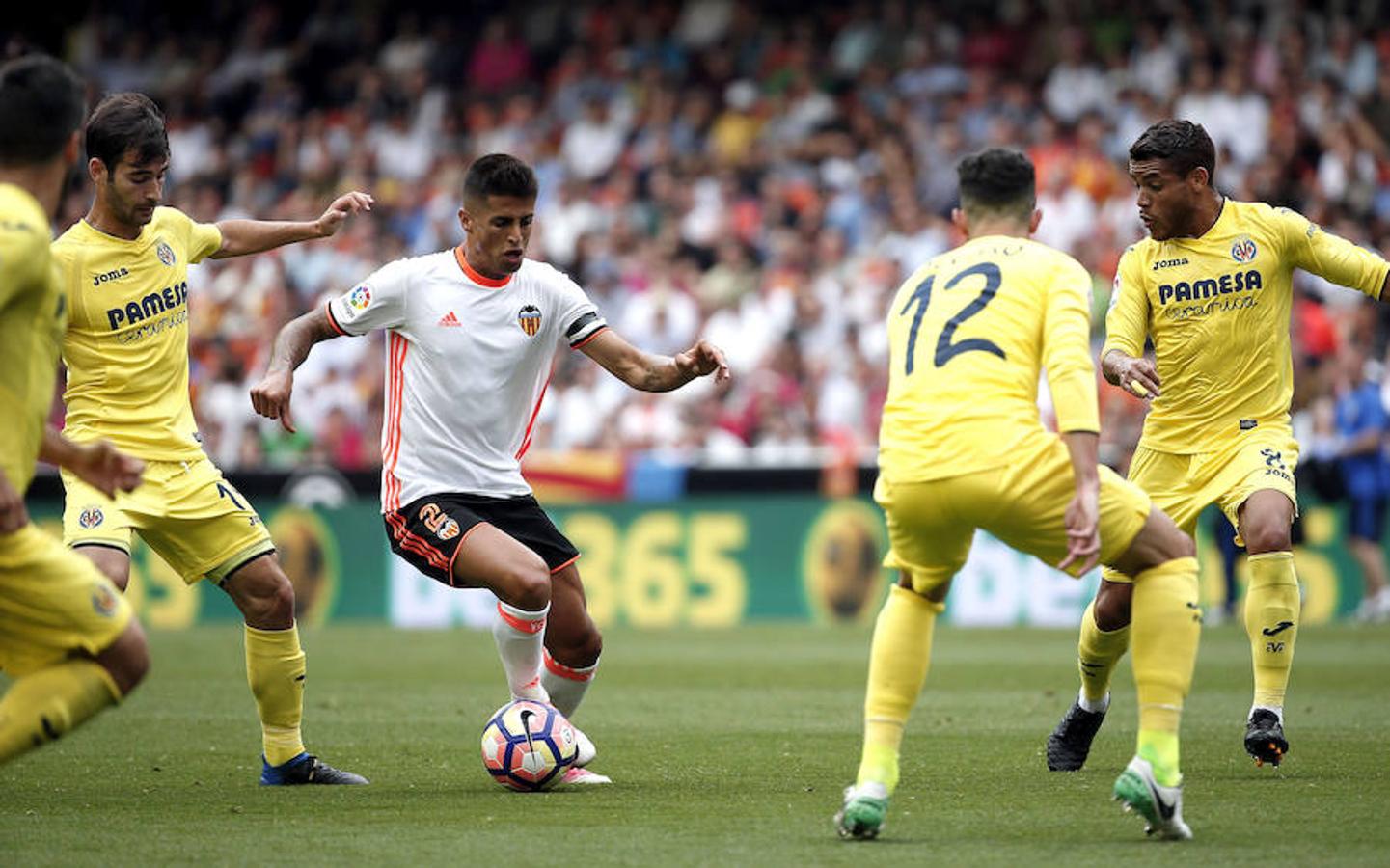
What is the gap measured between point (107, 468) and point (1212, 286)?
511 centimetres

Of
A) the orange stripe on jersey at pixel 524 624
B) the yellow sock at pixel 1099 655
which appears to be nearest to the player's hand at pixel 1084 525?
the yellow sock at pixel 1099 655

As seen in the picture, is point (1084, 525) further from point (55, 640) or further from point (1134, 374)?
point (55, 640)

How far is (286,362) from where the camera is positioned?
8016 millimetres

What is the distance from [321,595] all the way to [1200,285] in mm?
12821

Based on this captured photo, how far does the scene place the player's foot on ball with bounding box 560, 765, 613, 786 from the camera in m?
8.14

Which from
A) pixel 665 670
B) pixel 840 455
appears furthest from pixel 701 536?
pixel 665 670

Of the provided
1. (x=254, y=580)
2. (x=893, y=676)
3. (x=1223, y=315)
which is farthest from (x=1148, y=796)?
(x=254, y=580)

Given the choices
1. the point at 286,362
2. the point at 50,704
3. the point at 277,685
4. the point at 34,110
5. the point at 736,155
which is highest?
the point at 736,155

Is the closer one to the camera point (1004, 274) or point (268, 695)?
point (1004, 274)

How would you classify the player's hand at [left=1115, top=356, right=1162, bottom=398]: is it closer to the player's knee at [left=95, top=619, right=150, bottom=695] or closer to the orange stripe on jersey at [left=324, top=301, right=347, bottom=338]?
the orange stripe on jersey at [left=324, top=301, right=347, bottom=338]

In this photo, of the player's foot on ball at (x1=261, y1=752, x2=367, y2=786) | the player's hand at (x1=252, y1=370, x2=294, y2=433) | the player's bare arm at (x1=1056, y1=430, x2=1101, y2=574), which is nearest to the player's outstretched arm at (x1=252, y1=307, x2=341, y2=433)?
the player's hand at (x1=252, y1=370, x2=294, y2=433)

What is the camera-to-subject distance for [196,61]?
93.8 ft

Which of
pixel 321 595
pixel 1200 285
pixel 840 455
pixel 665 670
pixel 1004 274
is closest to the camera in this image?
pixel 1004 274

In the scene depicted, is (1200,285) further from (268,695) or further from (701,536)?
(701,536)
